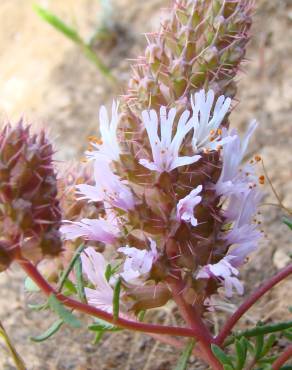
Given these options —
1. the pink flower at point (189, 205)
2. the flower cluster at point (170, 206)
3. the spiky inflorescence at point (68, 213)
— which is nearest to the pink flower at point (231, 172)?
the flower cluster at point (170, 206)

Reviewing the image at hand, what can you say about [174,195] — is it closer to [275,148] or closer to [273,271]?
[273,271]

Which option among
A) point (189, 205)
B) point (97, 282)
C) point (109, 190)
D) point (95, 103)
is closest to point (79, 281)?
point (97, 282)

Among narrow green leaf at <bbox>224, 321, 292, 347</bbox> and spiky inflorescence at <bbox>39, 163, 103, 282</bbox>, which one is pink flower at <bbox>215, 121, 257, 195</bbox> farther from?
spiky inflorescence at <bbox>39, 163, 103, 282</bbox>

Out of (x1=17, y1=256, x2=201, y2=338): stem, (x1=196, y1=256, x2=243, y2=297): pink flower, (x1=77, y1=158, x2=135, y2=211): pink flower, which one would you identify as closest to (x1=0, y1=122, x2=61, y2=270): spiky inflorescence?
(x1=17, y1=256, x2=201, y2=338): stem

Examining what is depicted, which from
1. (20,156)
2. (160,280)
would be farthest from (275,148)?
(20,156)

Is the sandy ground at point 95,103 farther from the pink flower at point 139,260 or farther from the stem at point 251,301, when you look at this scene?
the pink flower at point 139,260

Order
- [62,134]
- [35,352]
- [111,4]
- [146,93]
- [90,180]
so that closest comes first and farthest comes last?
[146,93] → [90,180] → [35,352] → [62,134] → [111,4]
